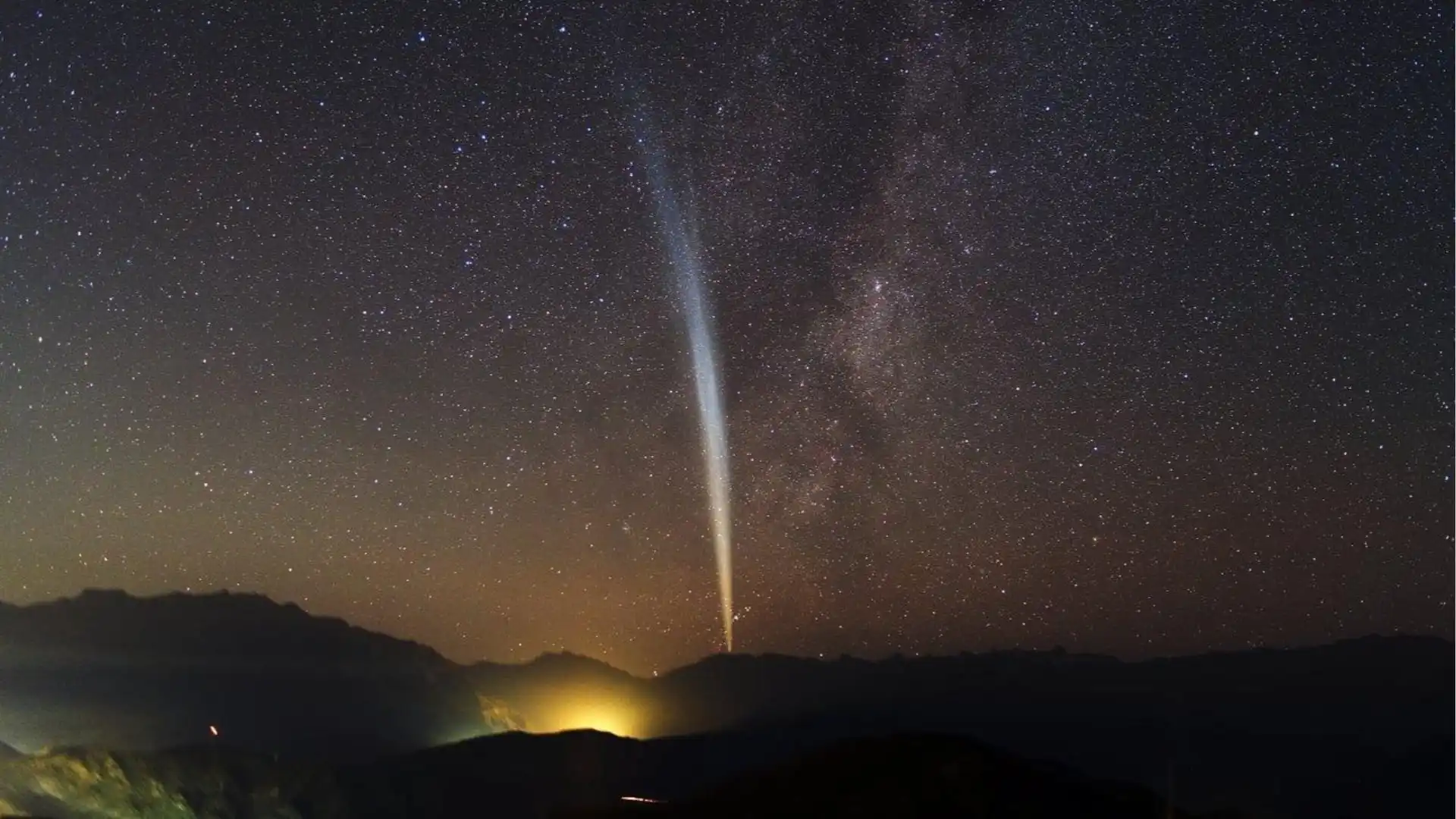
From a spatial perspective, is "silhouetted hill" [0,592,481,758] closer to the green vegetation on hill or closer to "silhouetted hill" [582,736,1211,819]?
the green vegetation on hill

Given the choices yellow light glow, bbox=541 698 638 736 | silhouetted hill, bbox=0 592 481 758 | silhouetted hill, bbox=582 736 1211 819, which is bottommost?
silhouetted hill, bbox=582 736 1211 819

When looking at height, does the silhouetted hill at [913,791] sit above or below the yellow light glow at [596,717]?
below

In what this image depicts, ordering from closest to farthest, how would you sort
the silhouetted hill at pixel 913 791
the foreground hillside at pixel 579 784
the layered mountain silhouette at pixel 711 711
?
the silhouetted hill at pixel 913 791, the foreground hillside at pixel 579 784, the layered mountain silhouette at pixel 711 711

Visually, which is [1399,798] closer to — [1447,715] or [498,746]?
[1447,715]

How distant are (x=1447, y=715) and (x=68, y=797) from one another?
5607 centimetres

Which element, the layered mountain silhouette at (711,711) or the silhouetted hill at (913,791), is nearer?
the silhouetted hill at (913,791)

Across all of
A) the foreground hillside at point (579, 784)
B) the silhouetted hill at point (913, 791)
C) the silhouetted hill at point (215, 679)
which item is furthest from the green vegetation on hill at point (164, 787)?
the silhouetted hill at point (913, 791)

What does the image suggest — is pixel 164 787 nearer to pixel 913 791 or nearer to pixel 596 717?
pixel 596 717

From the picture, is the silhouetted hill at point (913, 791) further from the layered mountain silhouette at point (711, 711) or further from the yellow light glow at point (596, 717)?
the yellow light glow at point (596, 717)

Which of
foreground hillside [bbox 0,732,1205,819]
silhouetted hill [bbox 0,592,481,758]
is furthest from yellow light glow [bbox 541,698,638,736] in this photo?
silhouetted hill [bbox 0,592,481,758]

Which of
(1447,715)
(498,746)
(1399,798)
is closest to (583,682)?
(498,746)

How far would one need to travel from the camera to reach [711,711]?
167 feet

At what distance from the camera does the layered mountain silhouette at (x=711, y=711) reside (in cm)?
3753

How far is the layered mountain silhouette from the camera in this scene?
37.5 metres
